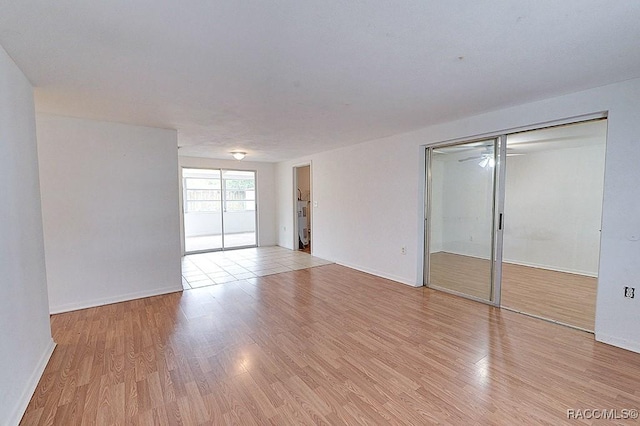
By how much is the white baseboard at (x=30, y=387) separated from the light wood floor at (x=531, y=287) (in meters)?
4.30

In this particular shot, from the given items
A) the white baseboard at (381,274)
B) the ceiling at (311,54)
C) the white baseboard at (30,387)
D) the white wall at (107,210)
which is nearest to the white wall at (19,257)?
the white baseboard at (30,387)

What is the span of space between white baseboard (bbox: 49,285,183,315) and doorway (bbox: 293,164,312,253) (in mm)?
3549

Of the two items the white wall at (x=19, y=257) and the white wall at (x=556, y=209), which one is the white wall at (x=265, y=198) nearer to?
the white wall at (x=19, y=257)

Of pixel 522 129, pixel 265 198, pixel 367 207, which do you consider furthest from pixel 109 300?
pixel 522 129

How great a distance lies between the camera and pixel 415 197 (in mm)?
4164

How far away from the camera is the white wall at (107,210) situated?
3.32 metres

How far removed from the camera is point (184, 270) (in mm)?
5277

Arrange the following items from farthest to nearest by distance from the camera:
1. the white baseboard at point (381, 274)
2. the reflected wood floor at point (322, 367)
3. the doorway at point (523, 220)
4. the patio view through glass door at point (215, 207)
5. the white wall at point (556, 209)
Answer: the patio view through glass door at point (215, 207)
the white wall at point (556, 209)
the white baseboard at point (381, 274)
the doorway at point (523, 220)
the reflected wood floor at point (322, 367)

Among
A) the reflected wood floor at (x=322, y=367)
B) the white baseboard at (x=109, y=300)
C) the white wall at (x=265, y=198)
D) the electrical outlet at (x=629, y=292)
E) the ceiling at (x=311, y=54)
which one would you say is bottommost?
the reflected wood floor at (x=322, y=367)

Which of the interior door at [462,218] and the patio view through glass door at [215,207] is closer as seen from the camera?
the interior door at [462,218]

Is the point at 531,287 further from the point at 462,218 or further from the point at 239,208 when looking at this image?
the point at 239,208

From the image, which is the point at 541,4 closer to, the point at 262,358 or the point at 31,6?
the point at 31,6

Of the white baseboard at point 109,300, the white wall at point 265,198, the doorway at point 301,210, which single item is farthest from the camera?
the white wall at point 265,198

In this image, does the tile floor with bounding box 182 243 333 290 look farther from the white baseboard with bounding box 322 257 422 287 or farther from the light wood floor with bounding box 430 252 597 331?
the light wood floor with bounding box 430 252 597 331
